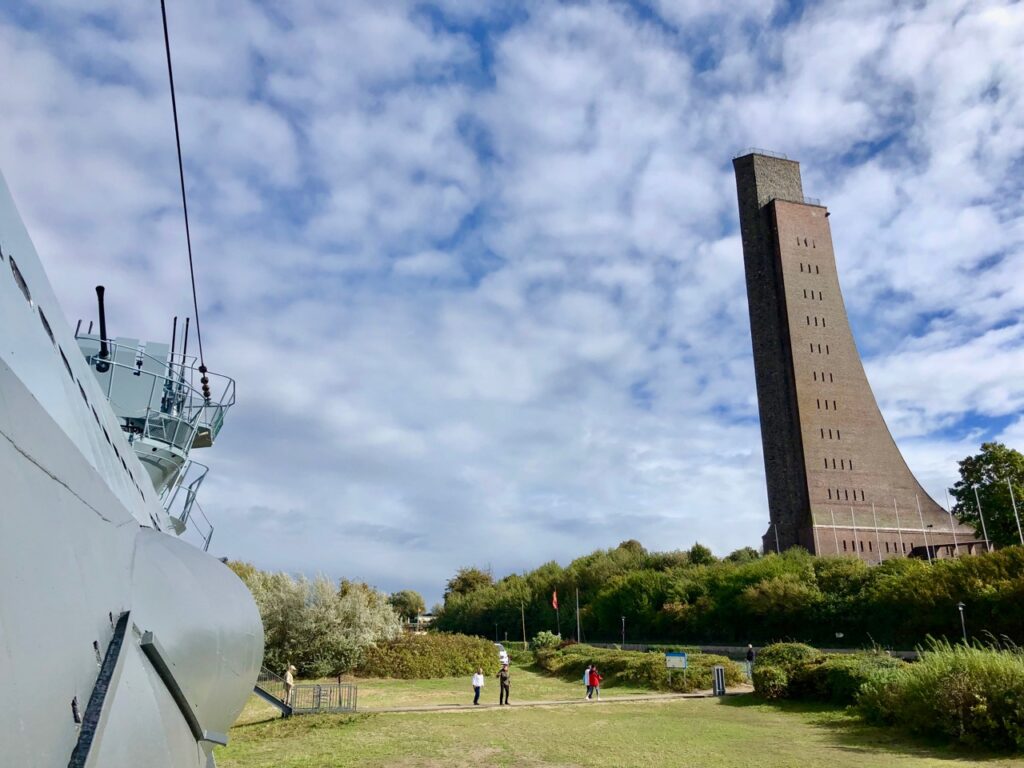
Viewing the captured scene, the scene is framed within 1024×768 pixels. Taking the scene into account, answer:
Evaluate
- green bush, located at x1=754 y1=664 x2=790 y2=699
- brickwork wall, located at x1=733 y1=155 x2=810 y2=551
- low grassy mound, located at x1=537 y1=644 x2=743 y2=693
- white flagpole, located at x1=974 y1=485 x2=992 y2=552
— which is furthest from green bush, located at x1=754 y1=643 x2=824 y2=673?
brickwork wall, located at x1=733 y1=155 x2=810 y2=551

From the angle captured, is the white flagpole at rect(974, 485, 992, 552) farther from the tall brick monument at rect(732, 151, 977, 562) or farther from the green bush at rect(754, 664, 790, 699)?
the green bush at rect(754, 664, 790, 699)

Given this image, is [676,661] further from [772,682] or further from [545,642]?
[545,642]

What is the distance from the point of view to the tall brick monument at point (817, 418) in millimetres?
71938

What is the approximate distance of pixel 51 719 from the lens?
7.57ft

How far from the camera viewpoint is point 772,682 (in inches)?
945

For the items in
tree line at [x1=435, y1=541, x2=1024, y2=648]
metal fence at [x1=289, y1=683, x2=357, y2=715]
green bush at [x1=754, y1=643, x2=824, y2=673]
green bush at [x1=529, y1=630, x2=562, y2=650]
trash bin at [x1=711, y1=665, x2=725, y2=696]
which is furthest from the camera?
green bush at [x1=529, y1=630, x2=562, y2=650]

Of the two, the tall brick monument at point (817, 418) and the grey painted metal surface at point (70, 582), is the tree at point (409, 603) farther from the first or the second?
the grey painted metal surface at point (70, 582)

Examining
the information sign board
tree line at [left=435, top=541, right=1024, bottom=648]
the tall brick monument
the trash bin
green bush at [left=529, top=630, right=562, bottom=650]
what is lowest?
the trash bin

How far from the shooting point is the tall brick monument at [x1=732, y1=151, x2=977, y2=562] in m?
71.9

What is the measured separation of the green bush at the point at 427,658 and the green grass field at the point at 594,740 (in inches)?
412

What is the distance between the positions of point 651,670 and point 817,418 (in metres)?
50.7

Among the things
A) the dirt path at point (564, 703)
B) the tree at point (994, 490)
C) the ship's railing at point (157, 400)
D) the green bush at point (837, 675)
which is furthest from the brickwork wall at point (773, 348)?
the ship's railing at point (157, 400)

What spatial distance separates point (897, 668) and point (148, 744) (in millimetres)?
21347

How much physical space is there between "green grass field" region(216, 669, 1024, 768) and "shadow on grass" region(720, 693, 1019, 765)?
25 millimetres
